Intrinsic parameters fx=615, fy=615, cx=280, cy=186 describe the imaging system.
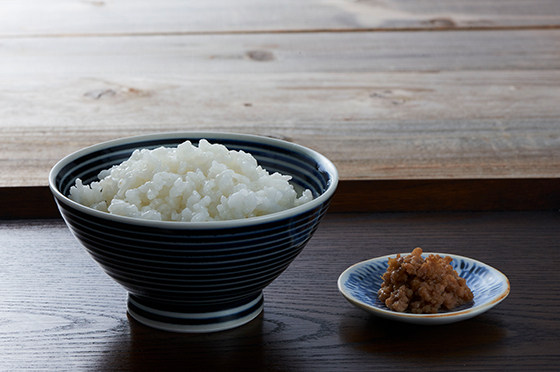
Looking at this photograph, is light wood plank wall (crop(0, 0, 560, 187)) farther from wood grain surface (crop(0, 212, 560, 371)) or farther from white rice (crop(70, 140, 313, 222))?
white rice (crop(70, 140, 313, 222))

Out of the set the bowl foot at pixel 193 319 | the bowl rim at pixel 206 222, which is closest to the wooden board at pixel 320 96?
the bowl rim at pixel 206 222

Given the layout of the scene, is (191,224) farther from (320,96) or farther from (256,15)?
(256,15)

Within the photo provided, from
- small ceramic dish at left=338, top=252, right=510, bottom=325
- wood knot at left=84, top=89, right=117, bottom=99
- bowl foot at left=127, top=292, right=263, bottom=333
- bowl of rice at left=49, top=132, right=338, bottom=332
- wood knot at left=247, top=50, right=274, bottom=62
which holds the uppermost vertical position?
bowl of rice at left=49, top=132, right=338, bottom=332

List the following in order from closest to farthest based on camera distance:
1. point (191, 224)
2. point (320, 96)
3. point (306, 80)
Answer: point (191, 224)
point (320, 96)
point (306, 80)

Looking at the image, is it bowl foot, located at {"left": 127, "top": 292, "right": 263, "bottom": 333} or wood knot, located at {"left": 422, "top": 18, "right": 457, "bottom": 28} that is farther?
wood knot, located at {"left": 422, "top": 18, "right": 457, "bottom": 28}

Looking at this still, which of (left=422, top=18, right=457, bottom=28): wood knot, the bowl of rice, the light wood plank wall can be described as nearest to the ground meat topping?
the bowl of rice

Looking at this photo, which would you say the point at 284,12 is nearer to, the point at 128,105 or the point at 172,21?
the point at 172,21

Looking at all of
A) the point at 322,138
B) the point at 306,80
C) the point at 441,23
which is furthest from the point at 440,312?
the point at 441,23
